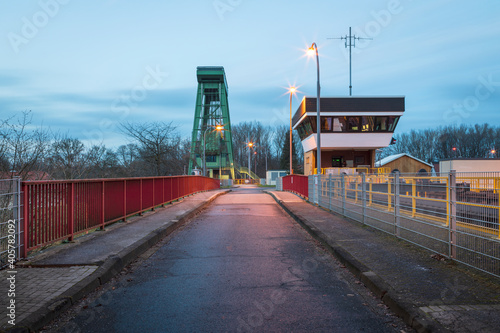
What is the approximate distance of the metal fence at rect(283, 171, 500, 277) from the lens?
5586 mm

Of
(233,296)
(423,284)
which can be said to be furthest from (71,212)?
(423,284)

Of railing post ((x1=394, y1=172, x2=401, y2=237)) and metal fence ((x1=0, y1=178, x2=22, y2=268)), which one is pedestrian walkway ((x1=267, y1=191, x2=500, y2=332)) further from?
metal fence ((x1=0, y1=178, x2=22, y2=268))

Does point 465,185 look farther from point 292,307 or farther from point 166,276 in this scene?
point 166,276

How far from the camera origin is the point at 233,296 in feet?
16.9

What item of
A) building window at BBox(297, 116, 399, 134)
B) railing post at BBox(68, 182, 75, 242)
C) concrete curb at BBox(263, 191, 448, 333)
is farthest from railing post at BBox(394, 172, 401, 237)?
building window at BBox(297, 116, 399, 134)

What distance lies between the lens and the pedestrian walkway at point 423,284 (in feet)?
12.9

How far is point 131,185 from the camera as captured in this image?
12.5 m

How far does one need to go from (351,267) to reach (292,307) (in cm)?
211

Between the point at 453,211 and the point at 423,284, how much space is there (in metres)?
1.67

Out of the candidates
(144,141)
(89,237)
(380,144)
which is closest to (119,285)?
(89,237)

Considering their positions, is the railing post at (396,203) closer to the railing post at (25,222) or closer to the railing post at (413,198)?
the railing post at (413,198)

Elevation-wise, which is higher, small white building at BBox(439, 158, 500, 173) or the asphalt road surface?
small white building at BBox(439, 158, 500, 173)

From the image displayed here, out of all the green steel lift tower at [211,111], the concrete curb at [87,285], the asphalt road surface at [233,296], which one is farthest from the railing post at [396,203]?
the green steel lift tower at [211,111]

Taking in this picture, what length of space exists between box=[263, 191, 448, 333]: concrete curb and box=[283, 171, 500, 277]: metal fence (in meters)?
1.48
